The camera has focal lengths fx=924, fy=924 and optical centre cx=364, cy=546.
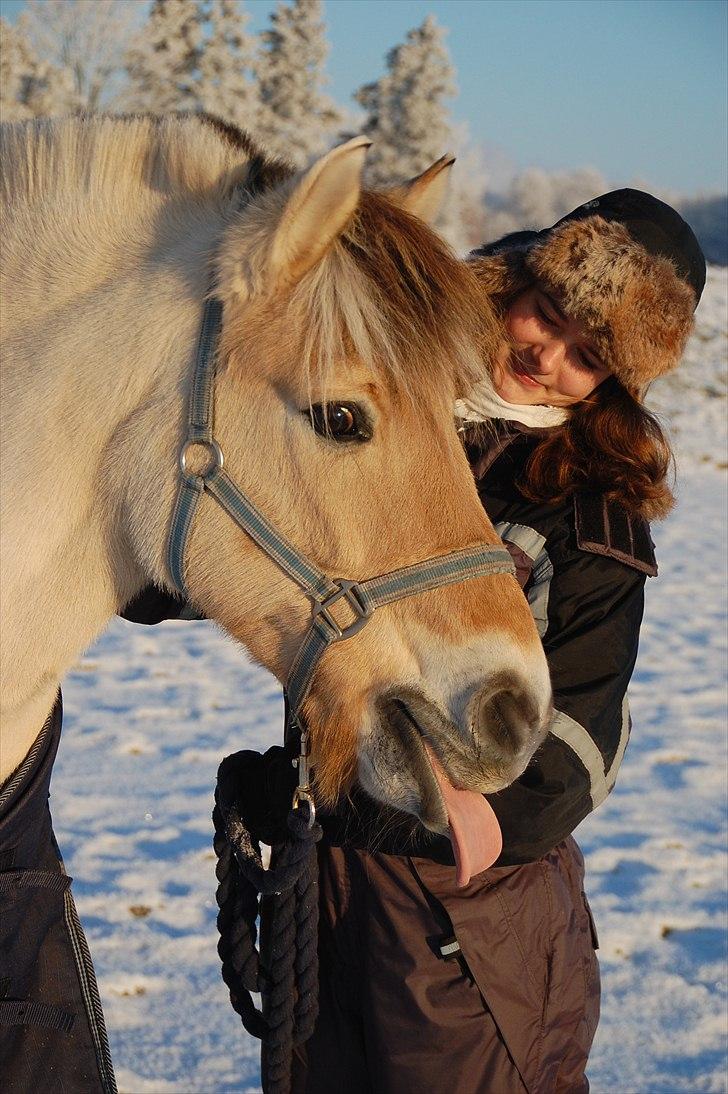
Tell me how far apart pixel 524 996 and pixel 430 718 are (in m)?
0.74

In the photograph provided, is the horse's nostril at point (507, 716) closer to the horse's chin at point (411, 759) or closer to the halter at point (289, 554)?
the horse's chin at point (411, 759)

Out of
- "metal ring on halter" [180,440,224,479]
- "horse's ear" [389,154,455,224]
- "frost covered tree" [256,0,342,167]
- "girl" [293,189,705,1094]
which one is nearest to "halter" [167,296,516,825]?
"metal ring on halter" [180,440,224,479]

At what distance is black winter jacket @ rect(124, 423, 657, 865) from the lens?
72.6 inches

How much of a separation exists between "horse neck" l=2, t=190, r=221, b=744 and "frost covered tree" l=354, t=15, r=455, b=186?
1338 inches

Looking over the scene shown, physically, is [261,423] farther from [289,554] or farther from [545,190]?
[545,190]

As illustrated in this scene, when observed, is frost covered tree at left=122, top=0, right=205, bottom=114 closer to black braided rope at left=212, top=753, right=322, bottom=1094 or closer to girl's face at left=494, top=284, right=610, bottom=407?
girl's face at left=494, top=284, right=610, bottom=407

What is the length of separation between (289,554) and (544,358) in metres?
0.86

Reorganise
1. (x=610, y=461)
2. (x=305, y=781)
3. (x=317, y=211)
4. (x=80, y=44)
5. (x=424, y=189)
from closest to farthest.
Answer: (x=317, y=211) → (x=305, y=781) → (x=424, y=189) → (x=610, y=461) → (x=80, y=44)

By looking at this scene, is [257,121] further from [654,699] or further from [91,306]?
[91,306]

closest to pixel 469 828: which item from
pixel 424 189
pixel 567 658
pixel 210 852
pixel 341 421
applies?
pixel 567 658

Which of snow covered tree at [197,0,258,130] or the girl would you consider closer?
the girl

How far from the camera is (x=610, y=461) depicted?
2115mm

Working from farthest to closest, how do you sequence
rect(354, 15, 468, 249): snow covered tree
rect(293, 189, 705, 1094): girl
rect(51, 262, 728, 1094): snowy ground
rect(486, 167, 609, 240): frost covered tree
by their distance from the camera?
rect(486, 167, 609, 240): frost covered tree < rect(354, 15, 468, 249): snow covered tree < rect(51, 262, 728, 1094): snowy ground < rect(293, 189, 705, 1094): girl

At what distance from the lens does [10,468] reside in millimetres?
1625
